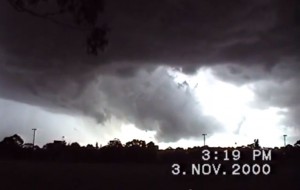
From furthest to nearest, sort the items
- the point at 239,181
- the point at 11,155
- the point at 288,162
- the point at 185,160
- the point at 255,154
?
the point at 11,155
the point at 239,181
the point at 288,162
the point at 185,160
the point at 255,154

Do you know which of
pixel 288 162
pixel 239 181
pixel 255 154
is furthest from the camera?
pixel 239 181

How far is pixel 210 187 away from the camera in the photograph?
2956cm

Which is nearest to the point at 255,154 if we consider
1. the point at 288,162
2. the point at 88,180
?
the point at 288,162

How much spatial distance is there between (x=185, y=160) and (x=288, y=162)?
320 inches

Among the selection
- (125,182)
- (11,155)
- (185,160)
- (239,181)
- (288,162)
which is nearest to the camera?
(185,160)

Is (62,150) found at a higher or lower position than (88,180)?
higher

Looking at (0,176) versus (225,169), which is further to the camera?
(0,176)

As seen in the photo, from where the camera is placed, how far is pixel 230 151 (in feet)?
54.0

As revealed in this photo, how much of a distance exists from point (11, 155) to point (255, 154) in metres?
60.5

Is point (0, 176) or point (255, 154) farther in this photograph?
point (0, 176)

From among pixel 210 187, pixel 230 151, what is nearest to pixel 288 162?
pixel 210 187

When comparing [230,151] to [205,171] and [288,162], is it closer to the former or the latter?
[205,171]

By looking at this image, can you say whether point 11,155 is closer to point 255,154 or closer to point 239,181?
point 239,181

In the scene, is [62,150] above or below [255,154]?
above
